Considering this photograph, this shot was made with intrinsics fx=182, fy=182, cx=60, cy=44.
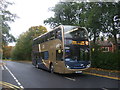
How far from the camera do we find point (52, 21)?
3431cm

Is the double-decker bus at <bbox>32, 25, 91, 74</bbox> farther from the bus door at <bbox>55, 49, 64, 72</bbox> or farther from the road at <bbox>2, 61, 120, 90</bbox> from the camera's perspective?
the road at <bbox>2, 61, 120, 90</bbox>

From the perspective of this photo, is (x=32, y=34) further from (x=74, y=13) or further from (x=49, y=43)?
(x=49, y=43)

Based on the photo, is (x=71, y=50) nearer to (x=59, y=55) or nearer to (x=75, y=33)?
(x=59, y=55)

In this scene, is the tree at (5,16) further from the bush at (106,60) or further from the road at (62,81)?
the bush at (106,60)

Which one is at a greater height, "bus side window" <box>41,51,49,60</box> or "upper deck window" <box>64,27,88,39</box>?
"upper deck window" <box>64,27,88,39</box>

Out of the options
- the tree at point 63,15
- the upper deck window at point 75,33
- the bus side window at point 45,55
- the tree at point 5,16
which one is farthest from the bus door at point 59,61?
the tree at point 63,15

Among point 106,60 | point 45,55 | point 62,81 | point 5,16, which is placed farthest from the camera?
point 45,55

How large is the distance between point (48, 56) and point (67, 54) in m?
4.54

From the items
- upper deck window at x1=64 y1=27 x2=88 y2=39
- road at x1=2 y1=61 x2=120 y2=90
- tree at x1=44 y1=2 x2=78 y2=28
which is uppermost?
tree at x1=44 y1=2 x2=78 y2=28

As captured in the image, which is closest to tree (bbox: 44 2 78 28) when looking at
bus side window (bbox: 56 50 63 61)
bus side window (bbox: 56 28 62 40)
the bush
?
the bush

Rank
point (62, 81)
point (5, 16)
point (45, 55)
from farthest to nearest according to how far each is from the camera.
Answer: point (45, 55)
point (5, 16)
point (62, 81)

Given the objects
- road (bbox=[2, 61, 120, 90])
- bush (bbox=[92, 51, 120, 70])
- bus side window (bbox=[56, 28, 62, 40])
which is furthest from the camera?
bush (bbox=[92, 51, 120, 70])

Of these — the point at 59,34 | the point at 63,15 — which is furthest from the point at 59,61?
the point at 63,15

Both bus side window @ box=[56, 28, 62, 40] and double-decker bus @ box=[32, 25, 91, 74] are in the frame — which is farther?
bus side window @ box=[56, 28, 62, 40]
